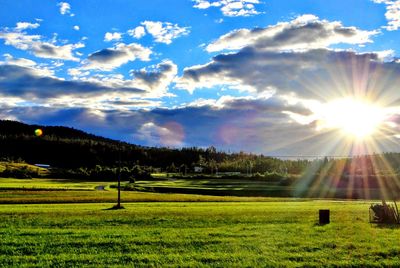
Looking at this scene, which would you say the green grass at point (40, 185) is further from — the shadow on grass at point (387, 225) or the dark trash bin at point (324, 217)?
the shadow on grass at point (387, 225)

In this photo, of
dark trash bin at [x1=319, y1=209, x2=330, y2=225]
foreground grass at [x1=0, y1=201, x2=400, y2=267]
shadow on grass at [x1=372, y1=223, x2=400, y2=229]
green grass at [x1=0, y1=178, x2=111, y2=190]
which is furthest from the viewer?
green grass at [x1=0, y1=178, x2=111, y2=190]

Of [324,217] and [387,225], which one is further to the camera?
[324,217]

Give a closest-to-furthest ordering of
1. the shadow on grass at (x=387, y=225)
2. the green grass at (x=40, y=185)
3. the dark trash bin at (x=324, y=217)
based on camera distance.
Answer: the shadow on grass at (x=387, y=225), the dark trash bin at (x=324, y=217), the green grass at (x=40, y=185)

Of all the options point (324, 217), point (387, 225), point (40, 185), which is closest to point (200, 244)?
point (324, 217)

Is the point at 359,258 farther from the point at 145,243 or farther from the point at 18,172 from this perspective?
the point at 18,172

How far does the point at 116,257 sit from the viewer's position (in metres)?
19.3

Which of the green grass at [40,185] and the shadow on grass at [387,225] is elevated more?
the shadow on grass at [387,225]

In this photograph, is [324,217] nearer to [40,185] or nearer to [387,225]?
[387,225]

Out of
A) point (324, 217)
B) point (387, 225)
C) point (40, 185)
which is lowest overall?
point (40, 185)

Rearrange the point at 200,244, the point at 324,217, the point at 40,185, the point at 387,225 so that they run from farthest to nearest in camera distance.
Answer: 1. the point at 40,185
2. the point at 324,217
3. the point at 387,225
4. the point at 200,244

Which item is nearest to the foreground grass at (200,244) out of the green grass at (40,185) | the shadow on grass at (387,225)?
the shadow on grass at (387,225)

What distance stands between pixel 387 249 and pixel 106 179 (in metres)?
178

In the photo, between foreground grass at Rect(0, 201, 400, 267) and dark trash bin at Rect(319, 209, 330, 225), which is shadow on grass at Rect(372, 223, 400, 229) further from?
dark trash bin at Rect(319, 209, 330, 225)

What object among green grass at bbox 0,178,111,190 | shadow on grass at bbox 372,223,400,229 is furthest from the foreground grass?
green grass at bbox 0,178,111,190
